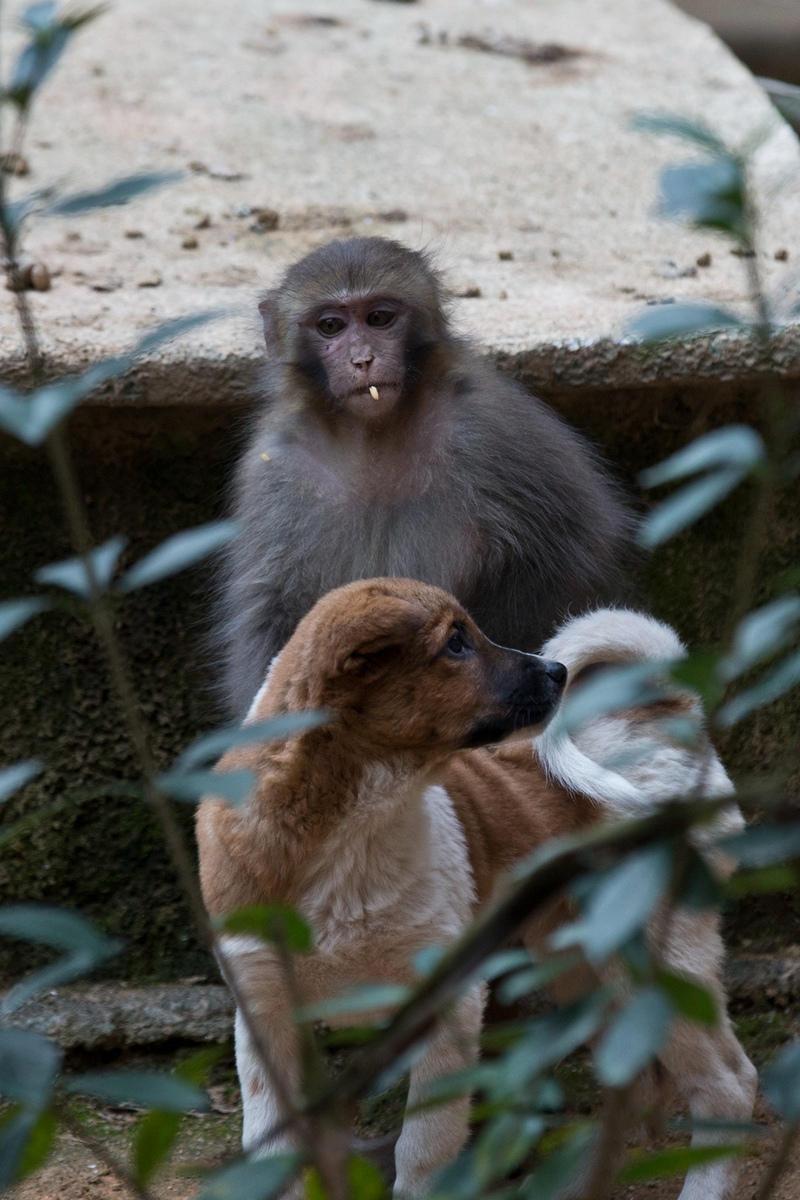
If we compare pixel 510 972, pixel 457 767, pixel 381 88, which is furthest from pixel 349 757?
pixel 381 88

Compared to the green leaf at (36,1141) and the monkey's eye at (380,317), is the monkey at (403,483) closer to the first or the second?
the monkey's eye at (380,317)

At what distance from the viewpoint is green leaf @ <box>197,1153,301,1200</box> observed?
5.05 ft

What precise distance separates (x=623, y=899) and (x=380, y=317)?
2934 mm

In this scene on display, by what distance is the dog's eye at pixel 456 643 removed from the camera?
10.0ft

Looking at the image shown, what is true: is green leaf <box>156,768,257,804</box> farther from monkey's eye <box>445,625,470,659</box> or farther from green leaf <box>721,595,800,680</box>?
monkey's eye <box>445,625,470,659</box>

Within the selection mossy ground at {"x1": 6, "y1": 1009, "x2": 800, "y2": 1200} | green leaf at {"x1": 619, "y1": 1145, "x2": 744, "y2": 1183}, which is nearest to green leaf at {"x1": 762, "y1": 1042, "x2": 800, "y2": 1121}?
green leaf at {"x1": 619, "y1": 1145, "x2": 744, "y2": 1183}

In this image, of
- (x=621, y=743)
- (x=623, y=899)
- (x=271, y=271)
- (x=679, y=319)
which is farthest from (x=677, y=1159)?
(x=271, y=271)

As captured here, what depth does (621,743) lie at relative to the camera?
3.62 metres

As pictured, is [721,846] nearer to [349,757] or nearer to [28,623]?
[349,757]

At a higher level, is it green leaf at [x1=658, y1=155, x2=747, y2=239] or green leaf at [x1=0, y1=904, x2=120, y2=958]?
green leaf at [x1=658, y1=155, x2=747, y2=239]

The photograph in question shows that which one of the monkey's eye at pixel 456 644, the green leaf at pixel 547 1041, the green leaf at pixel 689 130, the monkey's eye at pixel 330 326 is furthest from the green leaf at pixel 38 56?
the monkey's eye at pixel 330 326

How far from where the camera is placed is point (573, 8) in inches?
309

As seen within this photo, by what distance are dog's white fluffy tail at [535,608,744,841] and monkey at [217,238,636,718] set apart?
56 cm

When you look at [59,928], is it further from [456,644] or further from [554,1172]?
[456,644]
